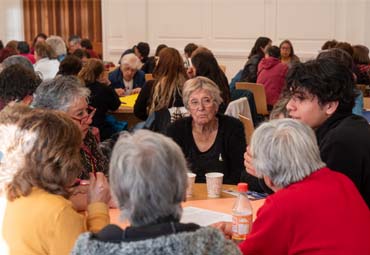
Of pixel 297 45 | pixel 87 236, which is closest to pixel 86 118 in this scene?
pixel 87 236

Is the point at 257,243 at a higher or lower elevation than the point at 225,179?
higher

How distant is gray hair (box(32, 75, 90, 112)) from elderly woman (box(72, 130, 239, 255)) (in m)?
1.64

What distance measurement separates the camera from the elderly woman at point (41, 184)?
2.04m

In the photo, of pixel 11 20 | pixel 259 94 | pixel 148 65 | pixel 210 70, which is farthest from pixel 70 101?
pixel 11 20

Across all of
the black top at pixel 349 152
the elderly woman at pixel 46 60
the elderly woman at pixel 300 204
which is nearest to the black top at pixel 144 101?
the elderly woman at pixel 46 60

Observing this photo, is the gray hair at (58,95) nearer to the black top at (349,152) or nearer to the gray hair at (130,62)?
the black top at (349,152)

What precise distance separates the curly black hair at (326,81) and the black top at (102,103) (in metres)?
3.30

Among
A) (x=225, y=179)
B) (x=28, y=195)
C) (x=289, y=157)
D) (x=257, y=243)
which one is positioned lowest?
(x=225, y=179)

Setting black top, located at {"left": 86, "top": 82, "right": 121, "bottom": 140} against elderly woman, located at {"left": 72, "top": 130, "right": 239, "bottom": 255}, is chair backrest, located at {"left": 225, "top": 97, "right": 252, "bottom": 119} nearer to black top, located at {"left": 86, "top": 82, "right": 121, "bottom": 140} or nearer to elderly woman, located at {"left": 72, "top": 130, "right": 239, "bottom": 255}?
black top, located at {"left": 86, "top": 82, "right": 121, "bottom": 140}

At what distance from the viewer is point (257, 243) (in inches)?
80.5

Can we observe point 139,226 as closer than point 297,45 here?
Yes

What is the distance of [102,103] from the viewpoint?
5.82 metres

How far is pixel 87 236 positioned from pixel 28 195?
499 millimetres

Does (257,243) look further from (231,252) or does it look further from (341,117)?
(341,117)
